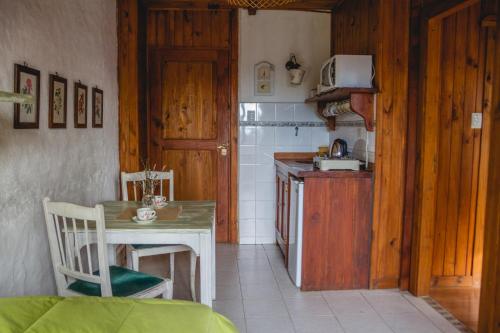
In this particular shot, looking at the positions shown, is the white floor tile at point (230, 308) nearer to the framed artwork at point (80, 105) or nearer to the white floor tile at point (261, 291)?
the white floor tile at point (261, 291)

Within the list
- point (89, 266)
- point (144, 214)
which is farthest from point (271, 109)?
point (89, 266)

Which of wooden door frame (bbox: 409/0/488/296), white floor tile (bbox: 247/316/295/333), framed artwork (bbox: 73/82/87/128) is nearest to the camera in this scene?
white floor tile (bbox: 247/316/295/333)

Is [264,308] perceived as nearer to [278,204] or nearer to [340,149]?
[278,204]

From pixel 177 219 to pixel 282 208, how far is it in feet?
5.42

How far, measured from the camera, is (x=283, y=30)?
437 centimetres

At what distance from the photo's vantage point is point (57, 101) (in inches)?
93.7

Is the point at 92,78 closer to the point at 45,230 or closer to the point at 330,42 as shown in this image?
the point at 45,230

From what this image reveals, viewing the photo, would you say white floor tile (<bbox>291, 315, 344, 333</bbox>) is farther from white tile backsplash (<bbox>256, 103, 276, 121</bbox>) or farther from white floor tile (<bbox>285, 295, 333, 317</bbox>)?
white tile backsplash (<bbox>256, 103, 276, 121</bbox>)

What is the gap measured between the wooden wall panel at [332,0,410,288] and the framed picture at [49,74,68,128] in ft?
6.86

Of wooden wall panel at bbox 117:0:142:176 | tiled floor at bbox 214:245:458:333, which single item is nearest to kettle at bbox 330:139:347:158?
tiled floor at bbox 214:245:458:333

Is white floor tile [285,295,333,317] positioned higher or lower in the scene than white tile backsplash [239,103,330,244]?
lower

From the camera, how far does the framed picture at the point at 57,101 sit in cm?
229

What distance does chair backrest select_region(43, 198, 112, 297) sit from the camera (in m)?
1.91

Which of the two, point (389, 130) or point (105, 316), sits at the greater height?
point (389, 130)
